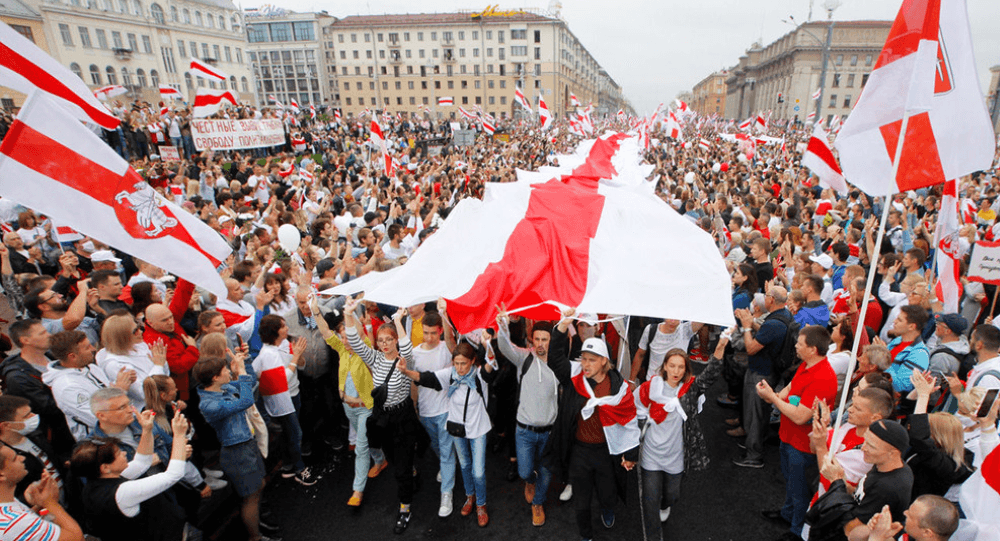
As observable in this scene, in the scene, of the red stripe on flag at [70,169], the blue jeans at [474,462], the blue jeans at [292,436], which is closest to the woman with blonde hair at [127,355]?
the red stripe on flag at [70,169]

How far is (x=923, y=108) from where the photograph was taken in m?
2.80

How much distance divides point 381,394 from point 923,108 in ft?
13.1

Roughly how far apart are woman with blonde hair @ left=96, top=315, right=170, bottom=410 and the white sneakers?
2.37m

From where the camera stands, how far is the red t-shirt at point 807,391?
139 inches

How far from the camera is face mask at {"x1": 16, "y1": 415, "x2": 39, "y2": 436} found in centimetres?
286

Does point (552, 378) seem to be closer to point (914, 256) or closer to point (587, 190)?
point (587, 190)

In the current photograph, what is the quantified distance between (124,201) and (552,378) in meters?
3.18

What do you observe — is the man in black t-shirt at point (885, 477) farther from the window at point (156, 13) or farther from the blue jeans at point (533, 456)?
the window at point (156, 13)

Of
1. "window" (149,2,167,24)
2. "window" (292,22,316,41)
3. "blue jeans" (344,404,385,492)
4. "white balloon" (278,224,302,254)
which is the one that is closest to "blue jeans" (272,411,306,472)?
"blue jeans" (344,404,385,492)

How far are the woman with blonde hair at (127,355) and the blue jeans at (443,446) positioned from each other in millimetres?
2017

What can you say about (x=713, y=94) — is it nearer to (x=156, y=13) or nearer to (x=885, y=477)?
(x=156, y=13)

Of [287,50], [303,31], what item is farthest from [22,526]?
[287,50]

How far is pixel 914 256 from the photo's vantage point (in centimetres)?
571

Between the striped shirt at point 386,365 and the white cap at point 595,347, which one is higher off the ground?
the white cap at point 595,347
